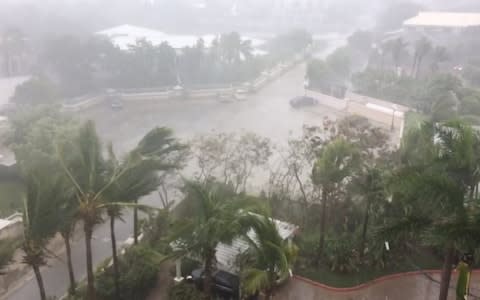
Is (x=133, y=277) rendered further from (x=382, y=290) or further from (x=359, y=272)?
(x=382, y=290)

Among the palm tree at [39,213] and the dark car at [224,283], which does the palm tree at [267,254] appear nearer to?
the dark car at [224,283]

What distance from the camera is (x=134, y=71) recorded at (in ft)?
109

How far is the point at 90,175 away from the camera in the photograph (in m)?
9.01

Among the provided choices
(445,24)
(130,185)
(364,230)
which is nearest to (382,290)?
(364,230)

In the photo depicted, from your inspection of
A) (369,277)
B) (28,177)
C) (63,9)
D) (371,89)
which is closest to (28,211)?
(28,177)

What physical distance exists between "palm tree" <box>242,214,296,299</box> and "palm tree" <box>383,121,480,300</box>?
1804 millimetres

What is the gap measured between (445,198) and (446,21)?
1941 inches

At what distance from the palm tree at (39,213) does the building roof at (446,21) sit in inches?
1885

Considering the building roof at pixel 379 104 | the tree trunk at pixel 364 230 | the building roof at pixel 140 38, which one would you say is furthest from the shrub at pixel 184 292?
the building roof at pixel 140 38

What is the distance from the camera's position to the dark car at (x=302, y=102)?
3034 cm

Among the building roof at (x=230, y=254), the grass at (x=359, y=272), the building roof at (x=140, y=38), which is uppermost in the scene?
the building roof at (x=140, y=38)

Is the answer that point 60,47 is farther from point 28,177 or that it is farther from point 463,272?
point 463,272

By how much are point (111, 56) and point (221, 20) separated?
124 feet

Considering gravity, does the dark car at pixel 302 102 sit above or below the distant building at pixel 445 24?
below
